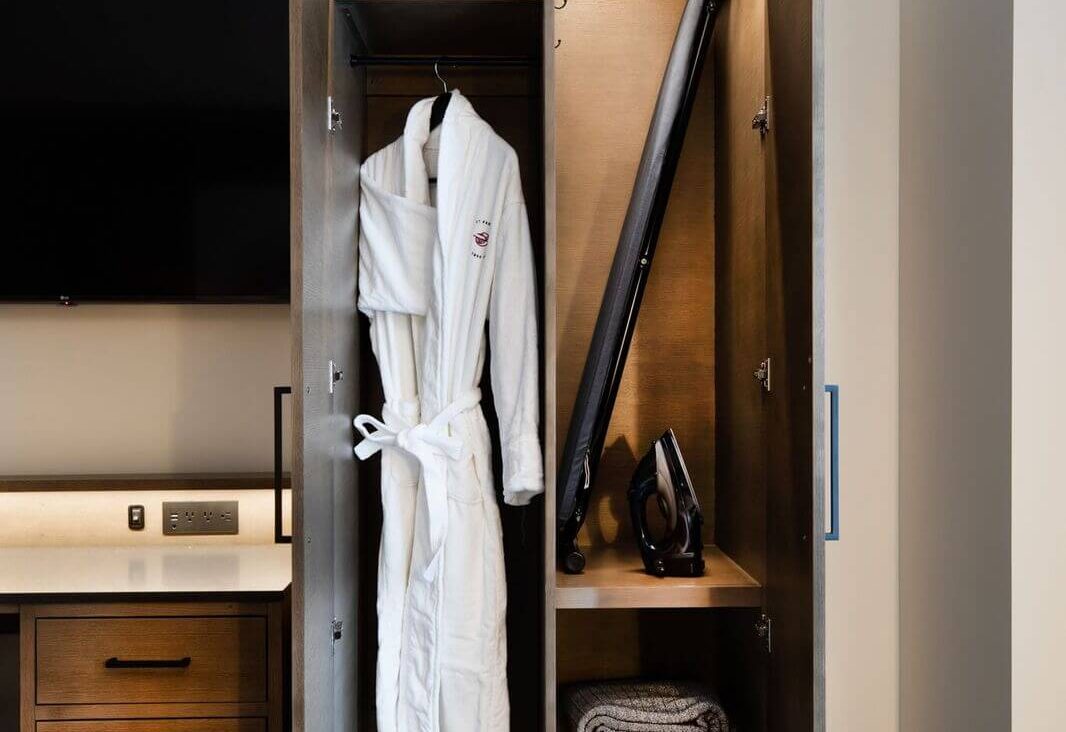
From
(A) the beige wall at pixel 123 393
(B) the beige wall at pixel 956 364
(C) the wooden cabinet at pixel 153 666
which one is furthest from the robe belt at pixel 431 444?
(B) the beige wall at pixel 956 364

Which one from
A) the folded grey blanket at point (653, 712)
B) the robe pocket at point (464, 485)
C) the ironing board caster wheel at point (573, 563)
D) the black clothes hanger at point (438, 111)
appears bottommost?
the folded grey blanket at point (653, 712)

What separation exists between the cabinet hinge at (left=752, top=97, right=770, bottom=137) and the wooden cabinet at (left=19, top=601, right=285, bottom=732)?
4.59ft

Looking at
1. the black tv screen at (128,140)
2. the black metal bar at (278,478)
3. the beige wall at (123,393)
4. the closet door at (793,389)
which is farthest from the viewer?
the beige wall at (123,393)

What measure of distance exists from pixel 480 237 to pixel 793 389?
724 millimetres

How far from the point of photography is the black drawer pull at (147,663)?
1659 millimetres

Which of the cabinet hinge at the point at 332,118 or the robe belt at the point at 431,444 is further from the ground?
the cabinet hinge at the point at 332,118

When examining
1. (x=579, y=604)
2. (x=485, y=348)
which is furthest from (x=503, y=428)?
(x=579, y=604)

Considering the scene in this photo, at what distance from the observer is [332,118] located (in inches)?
65.7

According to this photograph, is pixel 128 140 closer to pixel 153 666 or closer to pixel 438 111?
pixel 438 111

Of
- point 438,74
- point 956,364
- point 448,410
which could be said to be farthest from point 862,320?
point 438,74

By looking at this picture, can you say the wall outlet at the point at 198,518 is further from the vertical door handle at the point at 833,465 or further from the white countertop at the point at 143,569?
the vertical door handle at the point at 833,465

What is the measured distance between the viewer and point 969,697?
1941mm

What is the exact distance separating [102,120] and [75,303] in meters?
0.48

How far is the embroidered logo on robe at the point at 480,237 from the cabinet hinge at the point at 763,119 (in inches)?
23.6
